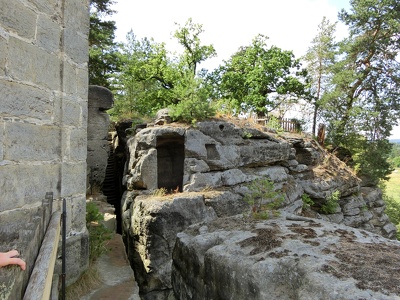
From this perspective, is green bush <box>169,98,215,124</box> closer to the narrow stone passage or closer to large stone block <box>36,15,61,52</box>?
the narrow stone passage

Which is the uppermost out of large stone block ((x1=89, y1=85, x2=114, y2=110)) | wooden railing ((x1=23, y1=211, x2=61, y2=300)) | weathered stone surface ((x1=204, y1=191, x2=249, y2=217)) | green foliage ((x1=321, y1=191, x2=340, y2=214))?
large stone block ((x1=89, y1=85, x2=114, y2=110))

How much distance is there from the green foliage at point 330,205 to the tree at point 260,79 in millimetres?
8068

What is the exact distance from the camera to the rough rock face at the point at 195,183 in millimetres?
6805

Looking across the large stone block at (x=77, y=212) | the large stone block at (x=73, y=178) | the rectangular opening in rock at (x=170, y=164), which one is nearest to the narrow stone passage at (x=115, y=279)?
the large stone block at (x=77, y=212)

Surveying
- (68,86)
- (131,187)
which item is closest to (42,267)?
(68,86)

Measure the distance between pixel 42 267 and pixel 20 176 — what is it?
1697mm

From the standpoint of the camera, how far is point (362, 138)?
16.7m

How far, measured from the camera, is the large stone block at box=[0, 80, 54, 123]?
2.49 m

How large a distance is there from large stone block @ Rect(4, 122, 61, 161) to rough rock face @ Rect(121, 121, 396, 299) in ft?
12.4

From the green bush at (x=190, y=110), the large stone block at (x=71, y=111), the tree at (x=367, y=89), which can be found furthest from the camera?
the tree at (x=367, y=89)

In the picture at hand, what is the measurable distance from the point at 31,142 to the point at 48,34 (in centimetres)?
118

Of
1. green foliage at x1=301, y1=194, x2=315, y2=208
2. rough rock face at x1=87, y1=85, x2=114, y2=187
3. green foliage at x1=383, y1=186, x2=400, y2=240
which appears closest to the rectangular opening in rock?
rough rock face at x1=87, y1=85, x2=114, y2=187

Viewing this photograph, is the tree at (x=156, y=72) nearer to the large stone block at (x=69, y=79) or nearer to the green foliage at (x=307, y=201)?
the green foliage at (x=307, y=201)

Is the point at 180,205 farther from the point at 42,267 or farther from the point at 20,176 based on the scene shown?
the point at 42,267
